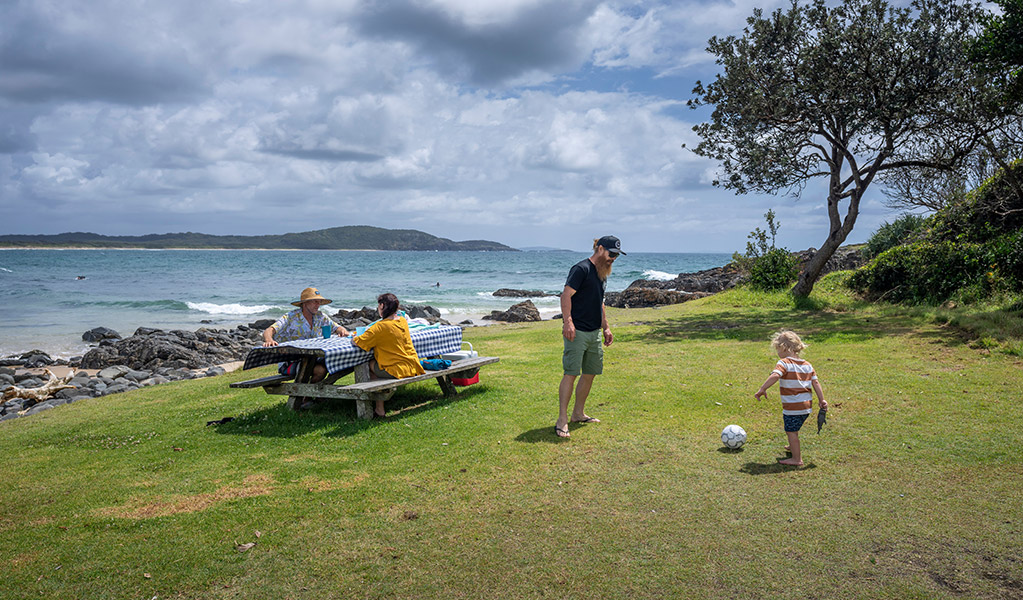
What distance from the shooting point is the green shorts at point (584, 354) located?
7.16m

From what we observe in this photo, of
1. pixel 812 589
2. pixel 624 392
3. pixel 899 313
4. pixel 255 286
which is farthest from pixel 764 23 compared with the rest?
pixel 255 286

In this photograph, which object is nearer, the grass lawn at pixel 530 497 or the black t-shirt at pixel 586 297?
the grass lawn at pixel 530 497

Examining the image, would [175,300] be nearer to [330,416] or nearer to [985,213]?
[330,416]

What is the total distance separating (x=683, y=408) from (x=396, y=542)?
15.5 ft

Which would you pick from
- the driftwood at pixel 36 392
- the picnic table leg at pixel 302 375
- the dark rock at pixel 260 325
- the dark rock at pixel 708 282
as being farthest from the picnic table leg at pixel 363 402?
the dark rock at pixel 708 282

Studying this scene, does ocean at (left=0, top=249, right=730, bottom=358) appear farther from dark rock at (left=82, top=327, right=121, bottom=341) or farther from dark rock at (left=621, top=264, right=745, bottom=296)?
dark rock at (left=621, top=264, right=745, bottom=296)

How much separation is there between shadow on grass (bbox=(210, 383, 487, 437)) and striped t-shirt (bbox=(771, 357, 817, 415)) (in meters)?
4.52

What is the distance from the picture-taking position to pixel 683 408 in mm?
8273

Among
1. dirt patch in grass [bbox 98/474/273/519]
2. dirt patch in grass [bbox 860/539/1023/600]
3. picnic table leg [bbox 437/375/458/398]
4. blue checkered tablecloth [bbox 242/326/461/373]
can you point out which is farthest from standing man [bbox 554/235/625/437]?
dirt patch in grass [bbox 860/539/1023/600]

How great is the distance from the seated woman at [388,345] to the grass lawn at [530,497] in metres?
0.62

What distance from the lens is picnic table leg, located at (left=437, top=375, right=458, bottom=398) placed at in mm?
9148

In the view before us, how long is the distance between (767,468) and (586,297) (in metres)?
2.51

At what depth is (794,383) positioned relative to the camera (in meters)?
5.89

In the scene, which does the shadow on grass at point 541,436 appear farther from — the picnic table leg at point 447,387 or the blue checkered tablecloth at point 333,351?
the blue checkered tablecloth at point 333,351
